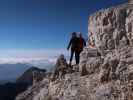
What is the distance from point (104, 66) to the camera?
22969 mm

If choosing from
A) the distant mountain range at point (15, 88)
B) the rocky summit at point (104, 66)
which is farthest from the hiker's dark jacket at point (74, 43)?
the distant mountain range at point (15, 88)

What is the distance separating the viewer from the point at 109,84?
21.4 meters

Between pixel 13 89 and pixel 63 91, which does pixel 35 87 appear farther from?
pixel 13 89

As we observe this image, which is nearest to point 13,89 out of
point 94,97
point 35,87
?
point 35,87

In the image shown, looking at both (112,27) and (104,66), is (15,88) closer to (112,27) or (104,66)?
(112,27)

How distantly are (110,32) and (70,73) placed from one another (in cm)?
604

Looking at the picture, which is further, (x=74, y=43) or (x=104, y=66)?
(x=74, y=43)

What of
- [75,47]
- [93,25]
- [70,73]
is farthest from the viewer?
[93,25]

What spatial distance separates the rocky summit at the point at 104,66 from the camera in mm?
20719

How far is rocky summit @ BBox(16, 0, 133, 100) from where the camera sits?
20719 mm

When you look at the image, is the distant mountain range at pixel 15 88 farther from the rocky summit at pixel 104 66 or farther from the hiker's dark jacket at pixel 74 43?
the hiker's dark jacket at pixel 74 43

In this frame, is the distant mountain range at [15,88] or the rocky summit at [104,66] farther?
the distant mountain range at [15,88]

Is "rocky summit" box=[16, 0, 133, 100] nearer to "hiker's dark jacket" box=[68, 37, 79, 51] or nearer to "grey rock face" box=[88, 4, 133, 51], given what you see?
"grey rock face" box=[88, 4, 133, 51]

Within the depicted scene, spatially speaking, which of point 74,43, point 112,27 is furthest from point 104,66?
point 74,43
